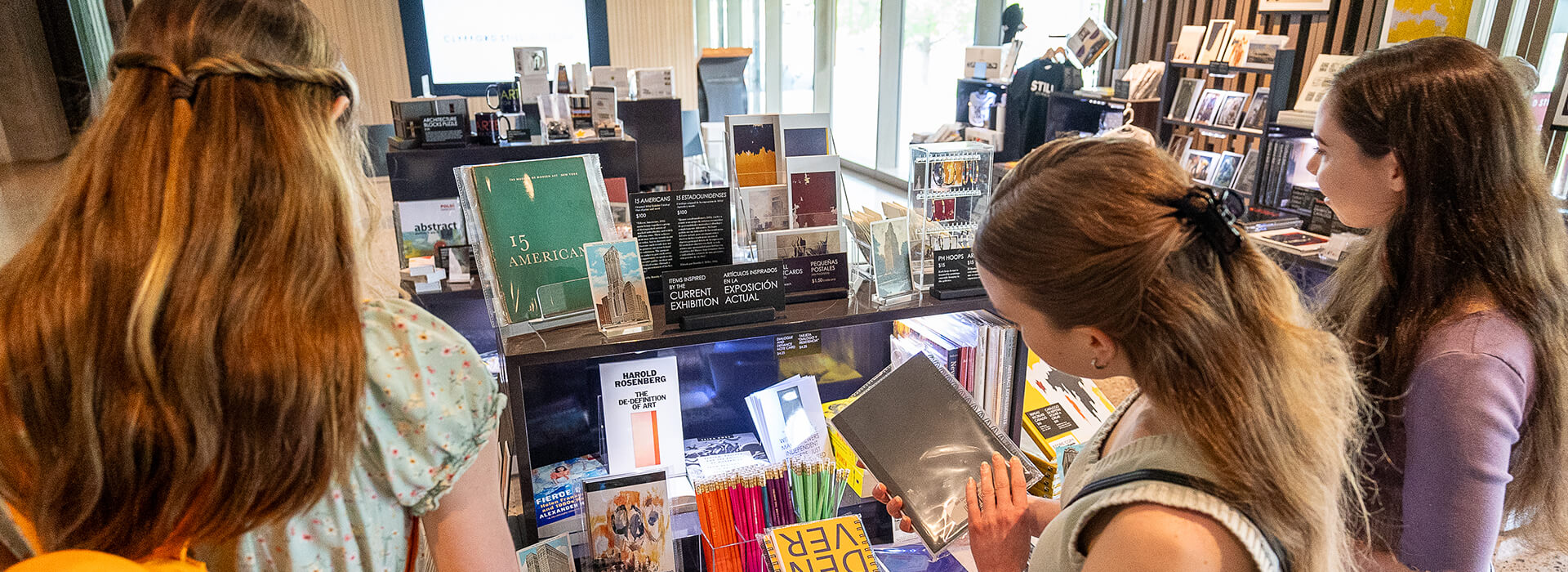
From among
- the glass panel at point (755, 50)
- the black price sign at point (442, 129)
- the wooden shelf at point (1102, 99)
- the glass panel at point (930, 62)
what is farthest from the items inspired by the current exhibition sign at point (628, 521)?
the glass panel at point (755, 50)

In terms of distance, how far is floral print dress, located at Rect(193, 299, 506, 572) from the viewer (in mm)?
884

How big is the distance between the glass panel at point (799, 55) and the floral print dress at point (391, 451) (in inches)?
379

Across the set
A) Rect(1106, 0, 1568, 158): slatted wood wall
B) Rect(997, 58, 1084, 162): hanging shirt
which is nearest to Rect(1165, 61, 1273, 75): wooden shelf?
Rect(1106, 0, 1568, 158): slatted wood wall

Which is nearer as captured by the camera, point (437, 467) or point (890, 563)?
point (437, 467)

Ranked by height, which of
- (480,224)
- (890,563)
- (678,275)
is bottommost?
(890,563)

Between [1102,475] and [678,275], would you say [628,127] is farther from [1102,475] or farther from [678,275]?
[1102,475]

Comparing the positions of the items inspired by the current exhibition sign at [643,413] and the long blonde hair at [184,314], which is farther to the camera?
the items inspired by the current exhibition sign at [643,413]

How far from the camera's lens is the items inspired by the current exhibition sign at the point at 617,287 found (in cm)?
159

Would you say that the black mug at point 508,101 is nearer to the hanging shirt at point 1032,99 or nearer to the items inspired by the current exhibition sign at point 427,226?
the items inspired by the current exhibition sign at point 427,226

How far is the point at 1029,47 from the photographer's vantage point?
7.01m

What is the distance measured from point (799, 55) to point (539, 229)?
996cm

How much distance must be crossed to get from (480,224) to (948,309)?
99cm

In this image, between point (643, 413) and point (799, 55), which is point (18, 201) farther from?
point (799, 55)

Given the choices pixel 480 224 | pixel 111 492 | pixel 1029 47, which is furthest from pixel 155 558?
pixel 1029 47
